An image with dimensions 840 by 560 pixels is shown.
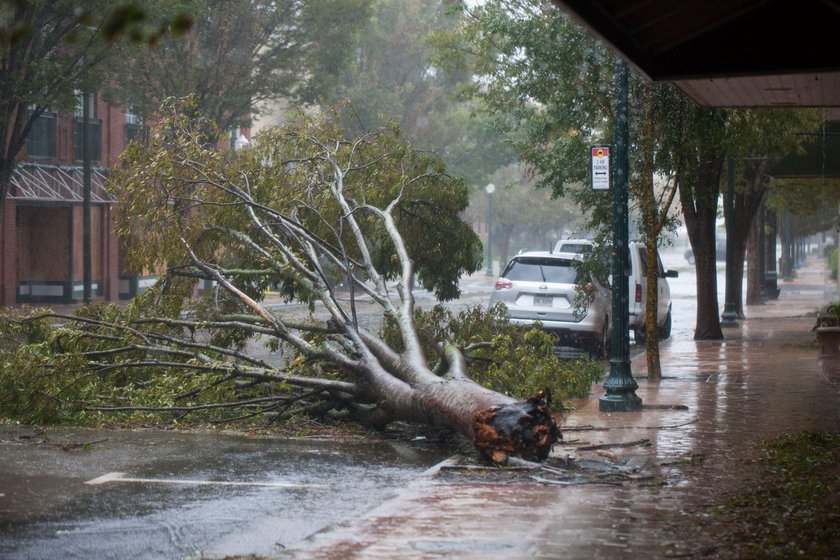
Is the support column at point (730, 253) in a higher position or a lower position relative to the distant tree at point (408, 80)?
lower

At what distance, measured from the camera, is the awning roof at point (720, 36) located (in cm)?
880

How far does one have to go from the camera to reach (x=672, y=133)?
616 inches

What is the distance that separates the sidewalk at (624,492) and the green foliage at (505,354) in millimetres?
403

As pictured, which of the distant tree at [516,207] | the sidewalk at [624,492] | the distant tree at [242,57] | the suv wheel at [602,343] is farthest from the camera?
the distant tree at [516,207]

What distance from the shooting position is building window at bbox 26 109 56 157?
3366cm

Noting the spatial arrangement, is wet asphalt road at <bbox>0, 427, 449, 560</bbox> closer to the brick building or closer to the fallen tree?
the fallen tree

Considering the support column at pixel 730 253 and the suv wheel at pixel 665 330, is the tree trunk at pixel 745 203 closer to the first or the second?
the support column at pixel 730 253

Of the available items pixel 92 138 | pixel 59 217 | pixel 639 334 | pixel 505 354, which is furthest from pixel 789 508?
pixel 92 138

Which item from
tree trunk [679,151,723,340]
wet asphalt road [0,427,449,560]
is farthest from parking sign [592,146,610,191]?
tree trunk [679,151,723,340]

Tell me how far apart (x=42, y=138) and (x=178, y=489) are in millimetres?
27915

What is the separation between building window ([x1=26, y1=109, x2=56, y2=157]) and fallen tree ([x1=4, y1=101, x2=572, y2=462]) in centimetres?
1829

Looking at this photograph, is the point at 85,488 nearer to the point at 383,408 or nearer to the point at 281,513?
the point at 281,513

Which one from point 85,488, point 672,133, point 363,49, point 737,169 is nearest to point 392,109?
point 363,49

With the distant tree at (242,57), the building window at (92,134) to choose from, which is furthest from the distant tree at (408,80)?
the building window at (92,134)
